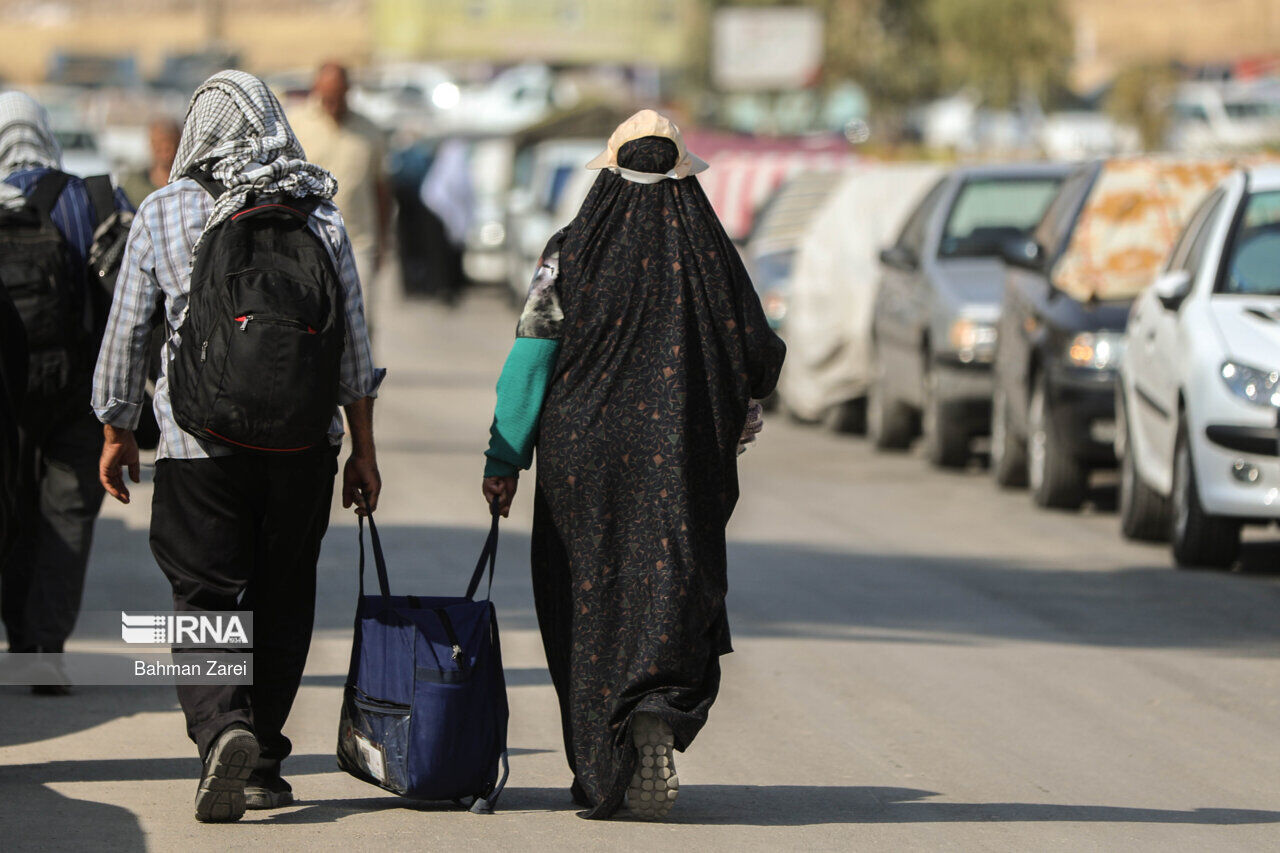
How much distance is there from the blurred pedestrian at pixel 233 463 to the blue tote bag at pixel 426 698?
0.23 meters

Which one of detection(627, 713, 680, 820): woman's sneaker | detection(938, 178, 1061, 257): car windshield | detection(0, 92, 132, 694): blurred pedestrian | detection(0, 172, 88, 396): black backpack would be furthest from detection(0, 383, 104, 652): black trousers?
detection(938, 178, 1061, 257): car windshield

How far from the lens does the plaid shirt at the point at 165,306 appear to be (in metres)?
5.71

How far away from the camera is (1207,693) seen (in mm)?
7887

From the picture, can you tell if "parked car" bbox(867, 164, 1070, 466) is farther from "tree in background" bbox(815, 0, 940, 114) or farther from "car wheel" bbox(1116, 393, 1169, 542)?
"tree in background" bbox(815, 0, 940, 114)

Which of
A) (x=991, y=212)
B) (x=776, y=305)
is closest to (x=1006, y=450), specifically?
(x=991, y=212)

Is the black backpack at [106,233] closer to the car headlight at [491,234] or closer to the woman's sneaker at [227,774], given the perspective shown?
the woman's sneaker at [227,774]

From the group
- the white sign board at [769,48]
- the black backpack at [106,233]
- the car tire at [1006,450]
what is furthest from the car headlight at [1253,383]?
the white sign board at [769,48]

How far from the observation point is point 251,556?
5.82 m

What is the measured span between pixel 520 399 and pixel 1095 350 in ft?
23.1

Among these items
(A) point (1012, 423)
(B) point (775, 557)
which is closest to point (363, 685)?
(B) point (775, 557)

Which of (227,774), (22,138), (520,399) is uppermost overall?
(22,138)

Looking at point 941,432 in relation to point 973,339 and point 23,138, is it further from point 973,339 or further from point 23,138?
point 23,138

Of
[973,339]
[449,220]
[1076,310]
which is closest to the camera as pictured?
[1076,310]

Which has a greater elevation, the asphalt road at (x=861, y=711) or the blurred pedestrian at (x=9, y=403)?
the blurred pedestrian at (x=9, y=403)
